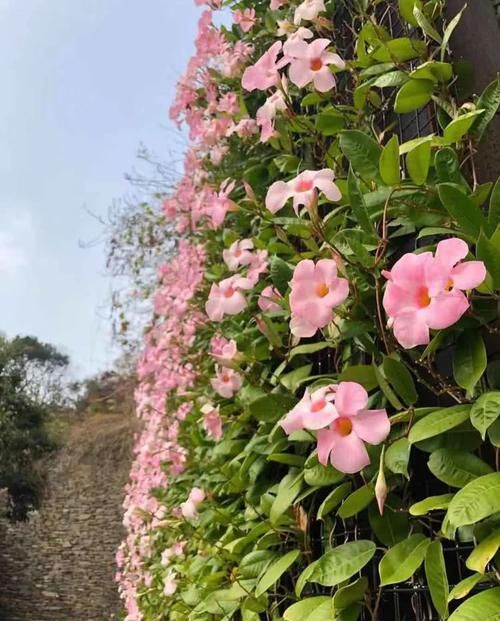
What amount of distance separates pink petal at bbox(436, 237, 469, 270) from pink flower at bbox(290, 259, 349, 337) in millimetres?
167

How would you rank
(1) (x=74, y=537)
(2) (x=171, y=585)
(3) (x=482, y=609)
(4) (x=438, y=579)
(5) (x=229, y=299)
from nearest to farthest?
(3) (x=482, y=609) < (4) (x=438, y=579) < (5) (x=229, y=299) < (2) (x=171, y=585) < (1) (x=74, y=537)

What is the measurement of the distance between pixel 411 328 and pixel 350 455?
0.52 feet

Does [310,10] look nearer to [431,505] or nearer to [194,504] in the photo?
[431,505]

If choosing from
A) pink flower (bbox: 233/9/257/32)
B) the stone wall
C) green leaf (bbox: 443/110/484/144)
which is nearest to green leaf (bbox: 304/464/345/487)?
green leaf (bbox: 443/110/484/144)

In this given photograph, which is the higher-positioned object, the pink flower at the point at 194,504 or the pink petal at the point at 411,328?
the pink petal at the point at 411,328

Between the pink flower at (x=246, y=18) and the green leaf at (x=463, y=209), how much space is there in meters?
1.02

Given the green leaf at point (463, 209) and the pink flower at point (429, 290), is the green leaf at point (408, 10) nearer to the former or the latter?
the green leaf at point (463, 209)

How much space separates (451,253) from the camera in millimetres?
669

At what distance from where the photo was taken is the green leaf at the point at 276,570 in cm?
103

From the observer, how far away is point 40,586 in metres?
7.70

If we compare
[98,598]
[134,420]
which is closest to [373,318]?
[134,420]

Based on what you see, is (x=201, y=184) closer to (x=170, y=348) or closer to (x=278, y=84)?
(x=170, y=348)

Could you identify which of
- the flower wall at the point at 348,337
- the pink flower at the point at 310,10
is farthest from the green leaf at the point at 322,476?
the pink flower at the point at 310,10

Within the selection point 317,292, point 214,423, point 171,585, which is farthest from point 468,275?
point 171,585
